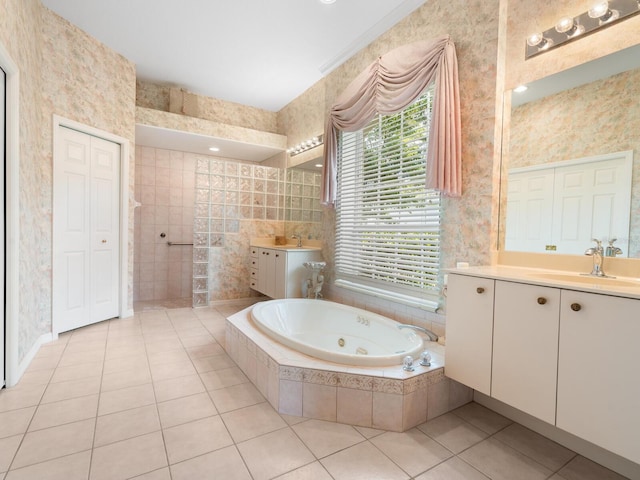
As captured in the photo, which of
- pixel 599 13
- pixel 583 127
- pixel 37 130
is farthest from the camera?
pixel 37 130

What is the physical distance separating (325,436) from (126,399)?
4.03 feet

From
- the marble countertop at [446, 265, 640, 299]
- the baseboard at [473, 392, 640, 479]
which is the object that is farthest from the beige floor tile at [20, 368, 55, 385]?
the baseboard at [473, 392, 640, 479]

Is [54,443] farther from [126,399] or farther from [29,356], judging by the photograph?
[29,356]

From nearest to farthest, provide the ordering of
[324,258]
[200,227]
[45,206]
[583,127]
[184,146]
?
[583,127]
[45,206]
[324,258]
[200,227]
[184,146]

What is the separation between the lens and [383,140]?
9.21 ft

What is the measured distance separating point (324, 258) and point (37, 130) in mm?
2812

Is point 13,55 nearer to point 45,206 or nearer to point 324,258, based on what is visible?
point 45,206

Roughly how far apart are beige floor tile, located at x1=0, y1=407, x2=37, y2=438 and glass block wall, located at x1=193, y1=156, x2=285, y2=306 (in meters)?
2.32

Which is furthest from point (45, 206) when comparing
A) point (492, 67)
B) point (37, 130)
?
point (492, 67)

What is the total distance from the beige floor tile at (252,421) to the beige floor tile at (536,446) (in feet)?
3.84

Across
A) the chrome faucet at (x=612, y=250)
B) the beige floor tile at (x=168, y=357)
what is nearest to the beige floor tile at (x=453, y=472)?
the chrome faucet at (x=612, y=250)

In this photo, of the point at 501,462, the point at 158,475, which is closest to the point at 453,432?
the point at 501,462

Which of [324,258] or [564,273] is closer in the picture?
[564,273]

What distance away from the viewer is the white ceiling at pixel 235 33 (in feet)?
8.70
